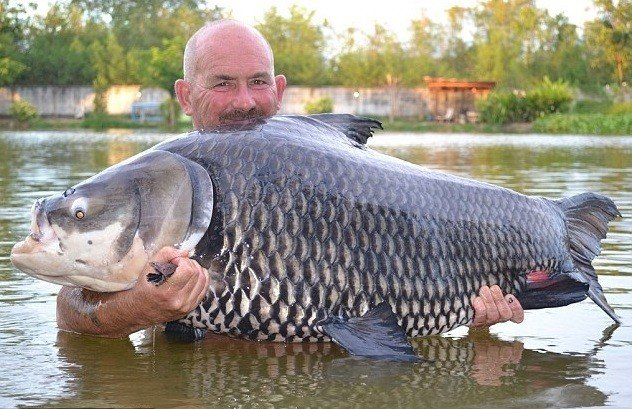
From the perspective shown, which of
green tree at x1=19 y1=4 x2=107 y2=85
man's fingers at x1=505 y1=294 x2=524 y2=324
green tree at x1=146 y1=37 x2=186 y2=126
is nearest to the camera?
man's fingers at x1=505 y1=294 x2=524 y2=324

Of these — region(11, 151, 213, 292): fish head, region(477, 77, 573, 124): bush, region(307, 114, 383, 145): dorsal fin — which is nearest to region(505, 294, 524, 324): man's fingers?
region(307, 114, 383, 145): dorsal fin

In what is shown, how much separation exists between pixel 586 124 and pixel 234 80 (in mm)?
48874

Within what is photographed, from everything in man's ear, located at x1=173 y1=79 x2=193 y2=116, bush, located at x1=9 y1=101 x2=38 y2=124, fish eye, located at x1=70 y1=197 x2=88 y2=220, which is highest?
man's ear, located at x1=173 y1=79 x2=193 y2=116

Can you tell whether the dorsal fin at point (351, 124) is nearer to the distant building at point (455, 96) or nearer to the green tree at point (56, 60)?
the distant building at point (455, 96)

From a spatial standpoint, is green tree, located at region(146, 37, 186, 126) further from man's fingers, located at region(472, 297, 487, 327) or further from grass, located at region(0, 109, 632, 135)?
man's fingers, located at region(472, 297, 487, 327)

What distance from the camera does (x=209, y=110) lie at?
5.51m

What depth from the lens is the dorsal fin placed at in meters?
4.90

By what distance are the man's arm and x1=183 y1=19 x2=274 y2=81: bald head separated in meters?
1.37

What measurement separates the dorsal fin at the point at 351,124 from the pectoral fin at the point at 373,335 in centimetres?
95

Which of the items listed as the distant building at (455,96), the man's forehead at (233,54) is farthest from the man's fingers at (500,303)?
the distant building at (455,96)

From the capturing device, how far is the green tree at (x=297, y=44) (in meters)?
81.0

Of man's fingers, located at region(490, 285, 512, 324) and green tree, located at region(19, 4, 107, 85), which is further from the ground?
green tree, located at region(19, 4, 107, 85)

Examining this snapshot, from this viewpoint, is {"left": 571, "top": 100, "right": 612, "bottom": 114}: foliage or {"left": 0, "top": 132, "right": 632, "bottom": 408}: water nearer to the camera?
{"left": 0, "top": 132, "right": 632, "bottom": 408}: water

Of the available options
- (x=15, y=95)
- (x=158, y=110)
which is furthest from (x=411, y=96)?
(x=15, y=95)
